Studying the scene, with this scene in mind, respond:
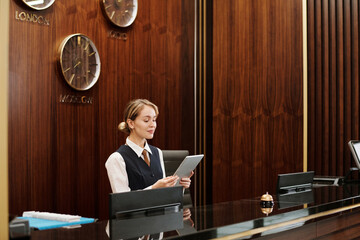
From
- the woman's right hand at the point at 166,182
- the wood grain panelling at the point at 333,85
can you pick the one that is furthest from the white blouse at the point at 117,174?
the wood grain panelling at the point at 333,85

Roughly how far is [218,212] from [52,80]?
270 cm

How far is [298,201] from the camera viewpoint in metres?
2.76

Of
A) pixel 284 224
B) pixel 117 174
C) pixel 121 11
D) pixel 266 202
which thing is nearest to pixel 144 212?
pixel 284 224

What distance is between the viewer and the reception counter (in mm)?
1844

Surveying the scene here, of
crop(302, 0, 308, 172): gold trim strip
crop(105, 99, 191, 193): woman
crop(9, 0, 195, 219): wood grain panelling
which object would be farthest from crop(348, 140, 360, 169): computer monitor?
crop(105, 99, 191, 193): woman

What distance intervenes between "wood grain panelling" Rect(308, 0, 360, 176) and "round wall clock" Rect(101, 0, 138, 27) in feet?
6.43

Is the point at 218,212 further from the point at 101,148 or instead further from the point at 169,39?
the point at 169,39

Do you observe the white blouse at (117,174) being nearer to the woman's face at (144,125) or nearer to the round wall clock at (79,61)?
the woman's face at (144,125)

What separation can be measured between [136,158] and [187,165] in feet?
1.56

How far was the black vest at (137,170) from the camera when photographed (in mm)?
3346

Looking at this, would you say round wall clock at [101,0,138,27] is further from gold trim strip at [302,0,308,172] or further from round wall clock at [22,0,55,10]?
gold trim strip at [302,0,308,172]

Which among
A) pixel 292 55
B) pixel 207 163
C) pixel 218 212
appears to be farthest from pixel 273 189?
pixel 218 212

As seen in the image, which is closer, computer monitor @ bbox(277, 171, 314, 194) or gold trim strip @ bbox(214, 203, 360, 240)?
gold trim strip @ bbox(214, 203, 360, 240)

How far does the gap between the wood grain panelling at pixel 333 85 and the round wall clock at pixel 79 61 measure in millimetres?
2361
